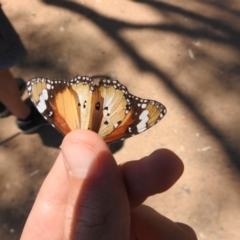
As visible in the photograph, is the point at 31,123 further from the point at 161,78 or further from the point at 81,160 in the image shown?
the point at 81,160

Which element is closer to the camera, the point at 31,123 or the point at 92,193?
the point at 92,193

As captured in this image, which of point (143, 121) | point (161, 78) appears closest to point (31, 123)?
point (161, 78)

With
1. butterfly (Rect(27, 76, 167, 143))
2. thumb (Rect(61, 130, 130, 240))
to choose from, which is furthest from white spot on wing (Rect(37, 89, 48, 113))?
thumb (Rect(61, 130, 130, 240))

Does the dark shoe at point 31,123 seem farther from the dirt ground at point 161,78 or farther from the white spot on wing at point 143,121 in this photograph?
the white spot on wing at point 143,121

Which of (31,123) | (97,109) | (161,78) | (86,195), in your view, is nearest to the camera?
(86,195)

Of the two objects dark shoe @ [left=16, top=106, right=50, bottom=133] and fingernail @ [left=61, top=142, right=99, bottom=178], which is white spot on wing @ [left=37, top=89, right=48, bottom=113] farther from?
dark shoe @ [left=16, top=106, right=50, bottom=133]

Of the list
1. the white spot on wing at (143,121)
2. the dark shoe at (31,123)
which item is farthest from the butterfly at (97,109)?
the dark shoe at (31,123)

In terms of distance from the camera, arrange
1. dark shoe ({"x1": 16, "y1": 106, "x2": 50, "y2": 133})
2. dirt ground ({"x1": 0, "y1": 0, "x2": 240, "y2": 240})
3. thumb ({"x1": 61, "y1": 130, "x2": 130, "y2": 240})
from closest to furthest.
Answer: thumb ({"x1": 61, "y1": 130, "x2": 130, "y2": 240}) < dirt ground ({"x1": 0, "y1": 0, "x2": 240, "y2": 240}) < dark shoe ({"x1": 16, "y1": 106, "x2": 50, "y2": 133})
